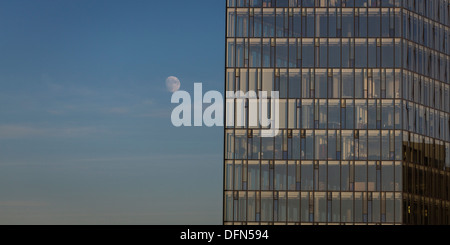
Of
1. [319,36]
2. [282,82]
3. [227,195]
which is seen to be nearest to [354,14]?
[319,36]

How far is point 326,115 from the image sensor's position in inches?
3981

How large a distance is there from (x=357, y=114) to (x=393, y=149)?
601 cm

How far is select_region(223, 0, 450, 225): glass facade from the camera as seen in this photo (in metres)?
100

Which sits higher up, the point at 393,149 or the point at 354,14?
the point at 354,14

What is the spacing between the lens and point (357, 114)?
101m

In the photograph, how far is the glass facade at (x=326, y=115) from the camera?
100 metres
